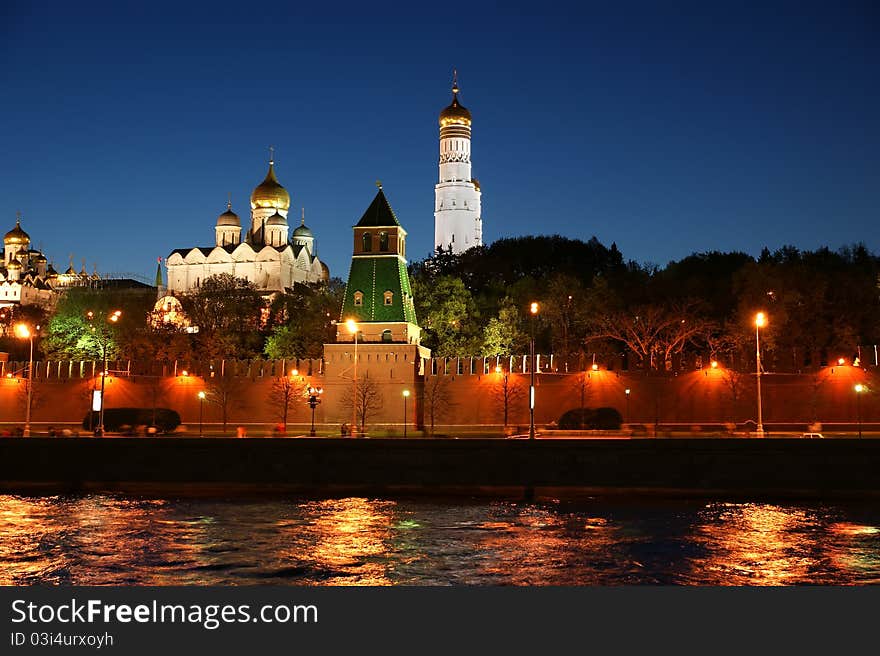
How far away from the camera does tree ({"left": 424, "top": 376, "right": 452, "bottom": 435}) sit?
47562 mm

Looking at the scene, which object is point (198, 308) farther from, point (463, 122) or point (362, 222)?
point (463, 122)

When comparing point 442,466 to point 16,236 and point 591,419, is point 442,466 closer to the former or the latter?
point 591,419

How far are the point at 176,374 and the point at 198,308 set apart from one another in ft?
39.4

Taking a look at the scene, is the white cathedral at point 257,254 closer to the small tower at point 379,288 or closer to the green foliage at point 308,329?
the green foliage at point 308,329

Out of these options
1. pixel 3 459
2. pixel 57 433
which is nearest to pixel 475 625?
pixel 3 459

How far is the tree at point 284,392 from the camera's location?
160ft

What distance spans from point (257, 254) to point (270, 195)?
5320 mm

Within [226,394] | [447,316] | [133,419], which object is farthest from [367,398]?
[133,419]

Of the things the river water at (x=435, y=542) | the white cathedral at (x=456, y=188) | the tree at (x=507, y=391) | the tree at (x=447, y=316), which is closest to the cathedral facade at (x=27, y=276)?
the white cathedral at (x=456, y=188)

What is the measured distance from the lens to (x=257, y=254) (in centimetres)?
8231

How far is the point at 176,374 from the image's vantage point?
52281 millimetres

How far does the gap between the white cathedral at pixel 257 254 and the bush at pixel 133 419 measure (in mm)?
34839

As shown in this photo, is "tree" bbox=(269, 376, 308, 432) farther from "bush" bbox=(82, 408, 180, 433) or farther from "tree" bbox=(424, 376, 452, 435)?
"tree" bbox=(424, 376, 452, 435)

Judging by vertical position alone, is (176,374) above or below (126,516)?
above
